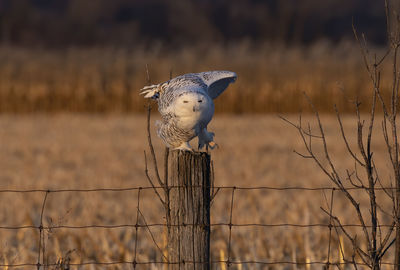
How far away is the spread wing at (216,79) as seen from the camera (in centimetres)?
334

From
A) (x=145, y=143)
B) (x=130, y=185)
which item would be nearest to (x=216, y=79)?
(x=130, y=185)

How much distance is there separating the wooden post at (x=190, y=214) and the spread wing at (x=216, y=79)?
42cm

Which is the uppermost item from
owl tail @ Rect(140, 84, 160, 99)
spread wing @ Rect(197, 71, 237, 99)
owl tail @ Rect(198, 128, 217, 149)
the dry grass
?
the dry grass

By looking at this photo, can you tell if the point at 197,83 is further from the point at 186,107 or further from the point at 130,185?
the point at 130,185

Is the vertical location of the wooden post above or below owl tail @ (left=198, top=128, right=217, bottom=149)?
below

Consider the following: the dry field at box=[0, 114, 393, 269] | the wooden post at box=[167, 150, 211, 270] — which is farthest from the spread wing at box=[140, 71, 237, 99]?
the dry field at box=[0, 114, 393, 269]

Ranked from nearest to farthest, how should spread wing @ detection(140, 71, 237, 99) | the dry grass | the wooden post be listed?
the wooden post, spread wing @ detection(140, 71, 237, 99), the dry grass

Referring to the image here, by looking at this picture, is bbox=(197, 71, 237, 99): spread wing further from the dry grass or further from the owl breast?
the dry grass

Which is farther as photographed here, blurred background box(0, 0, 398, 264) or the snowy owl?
blurred background box(0, 0, 398, 264)

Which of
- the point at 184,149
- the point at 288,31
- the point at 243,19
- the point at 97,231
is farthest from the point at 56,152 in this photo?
the point at 243,19

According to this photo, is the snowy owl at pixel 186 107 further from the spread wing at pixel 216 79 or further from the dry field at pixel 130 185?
the dry field at pixel 130 185

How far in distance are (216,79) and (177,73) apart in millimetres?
15697

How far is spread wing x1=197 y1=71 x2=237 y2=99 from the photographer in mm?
3336

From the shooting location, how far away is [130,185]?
8531 mm
